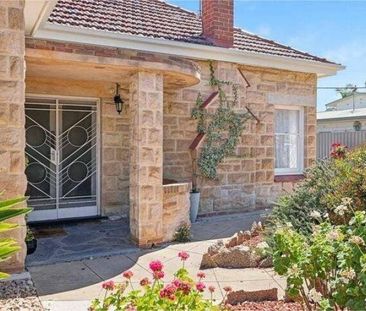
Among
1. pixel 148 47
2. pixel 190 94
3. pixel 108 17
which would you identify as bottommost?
pixel 190 94

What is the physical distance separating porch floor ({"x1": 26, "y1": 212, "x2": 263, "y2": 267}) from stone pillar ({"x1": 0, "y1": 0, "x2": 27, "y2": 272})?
2.91 ft

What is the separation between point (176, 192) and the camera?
6699mm

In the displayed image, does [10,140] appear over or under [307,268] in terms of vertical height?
over

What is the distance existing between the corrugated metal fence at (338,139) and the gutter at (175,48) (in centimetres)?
648

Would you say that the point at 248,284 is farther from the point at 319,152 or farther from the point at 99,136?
the point at 319,152

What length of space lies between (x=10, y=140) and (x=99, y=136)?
11.9ft

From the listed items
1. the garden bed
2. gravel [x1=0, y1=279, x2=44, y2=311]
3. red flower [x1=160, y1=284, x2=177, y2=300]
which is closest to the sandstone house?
gravel [x1=0, y1=279, x2=44, y2=311]

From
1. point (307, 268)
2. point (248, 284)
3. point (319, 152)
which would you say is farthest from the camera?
point (319, 152)

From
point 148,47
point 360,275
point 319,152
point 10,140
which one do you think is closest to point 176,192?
point 10,140

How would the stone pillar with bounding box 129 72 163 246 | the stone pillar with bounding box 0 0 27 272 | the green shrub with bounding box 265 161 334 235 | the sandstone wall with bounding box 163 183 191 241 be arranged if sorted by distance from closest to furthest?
the stone pillar with bounding box 0 0 27 272 < the green shrub with bounding box 265 161 334 235 < the stone pillar with bounding box 129 72 163 246 < the sandstone wall with bounding box 163 183 191 241

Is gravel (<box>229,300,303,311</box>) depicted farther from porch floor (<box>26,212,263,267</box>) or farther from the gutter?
the gutter

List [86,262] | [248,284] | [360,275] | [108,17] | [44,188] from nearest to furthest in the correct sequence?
[360,275] → [248,284] → [86,262] → [44,188] → [108,17]

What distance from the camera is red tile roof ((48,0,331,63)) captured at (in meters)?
8.10

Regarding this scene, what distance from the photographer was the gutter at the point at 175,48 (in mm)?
7377
